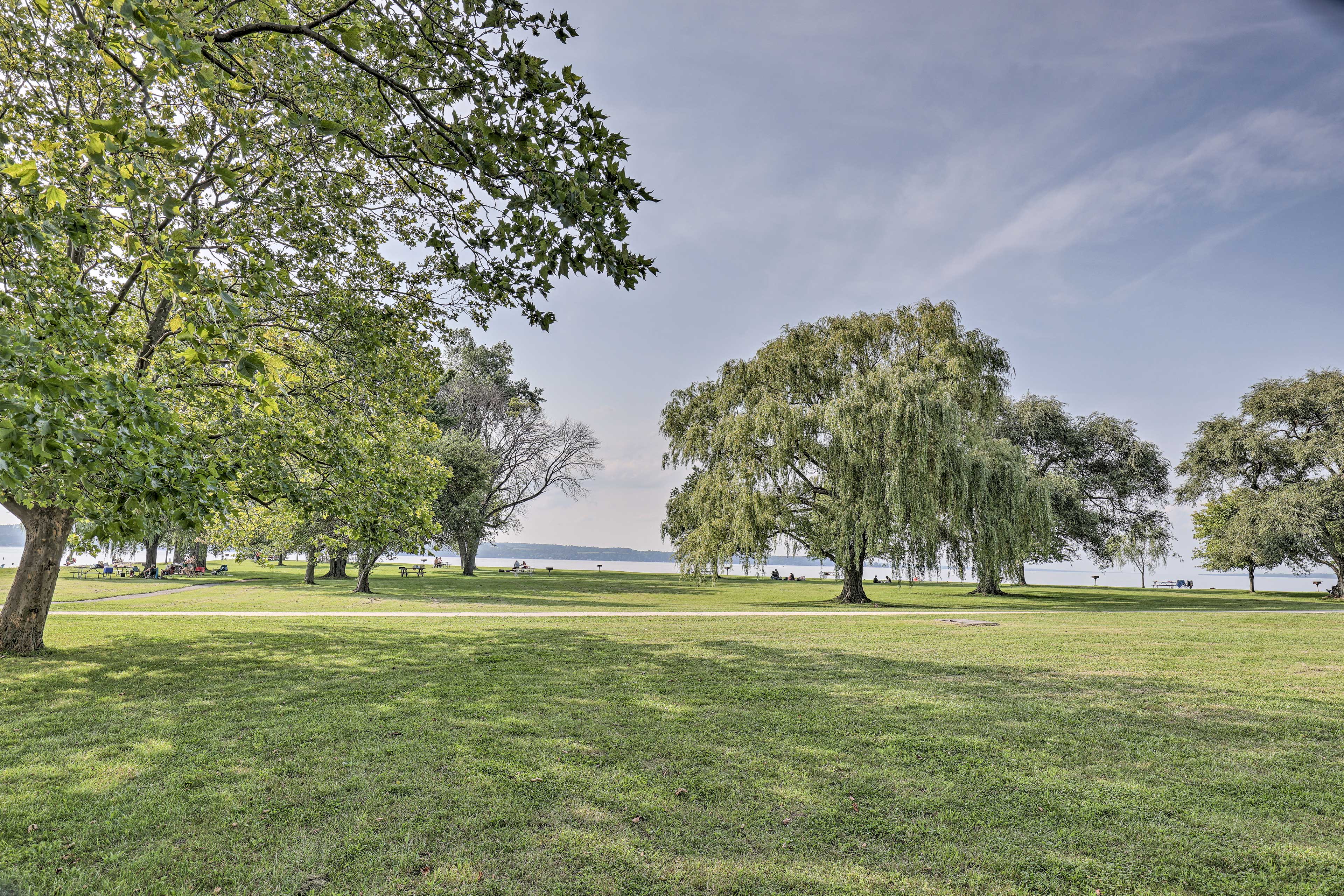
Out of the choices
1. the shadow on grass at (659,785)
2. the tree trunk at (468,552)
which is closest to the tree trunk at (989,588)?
the shadow on grass at (659,785)

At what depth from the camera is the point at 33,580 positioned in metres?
9.06

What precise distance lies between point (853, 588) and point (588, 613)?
12.2 meters

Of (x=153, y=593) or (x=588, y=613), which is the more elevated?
(x=588, y=613)

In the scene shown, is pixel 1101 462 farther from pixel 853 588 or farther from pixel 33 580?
pixel 33 580

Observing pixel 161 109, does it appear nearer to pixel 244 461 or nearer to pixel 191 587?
pixel 244 461

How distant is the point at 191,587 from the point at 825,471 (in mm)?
24795

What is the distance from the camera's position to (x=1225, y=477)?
112 feet

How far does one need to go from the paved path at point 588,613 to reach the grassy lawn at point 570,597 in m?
0.61

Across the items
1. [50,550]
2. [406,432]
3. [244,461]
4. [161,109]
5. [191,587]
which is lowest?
[191,587]

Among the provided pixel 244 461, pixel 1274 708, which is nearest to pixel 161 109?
pixel 244 461

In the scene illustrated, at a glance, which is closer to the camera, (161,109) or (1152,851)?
(1152,851)

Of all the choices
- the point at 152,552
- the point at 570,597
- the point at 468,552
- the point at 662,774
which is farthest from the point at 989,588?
the point at 152,552

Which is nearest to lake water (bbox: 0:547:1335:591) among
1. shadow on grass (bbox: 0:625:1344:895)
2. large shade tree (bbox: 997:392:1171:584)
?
large shade tree (bbox: 997:392:1171:584)

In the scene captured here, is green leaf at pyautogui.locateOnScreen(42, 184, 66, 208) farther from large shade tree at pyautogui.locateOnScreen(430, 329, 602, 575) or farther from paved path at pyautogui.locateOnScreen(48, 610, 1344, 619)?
large shade tree at pyautogui.locateOnScreen(430, 329, 602, 575)
